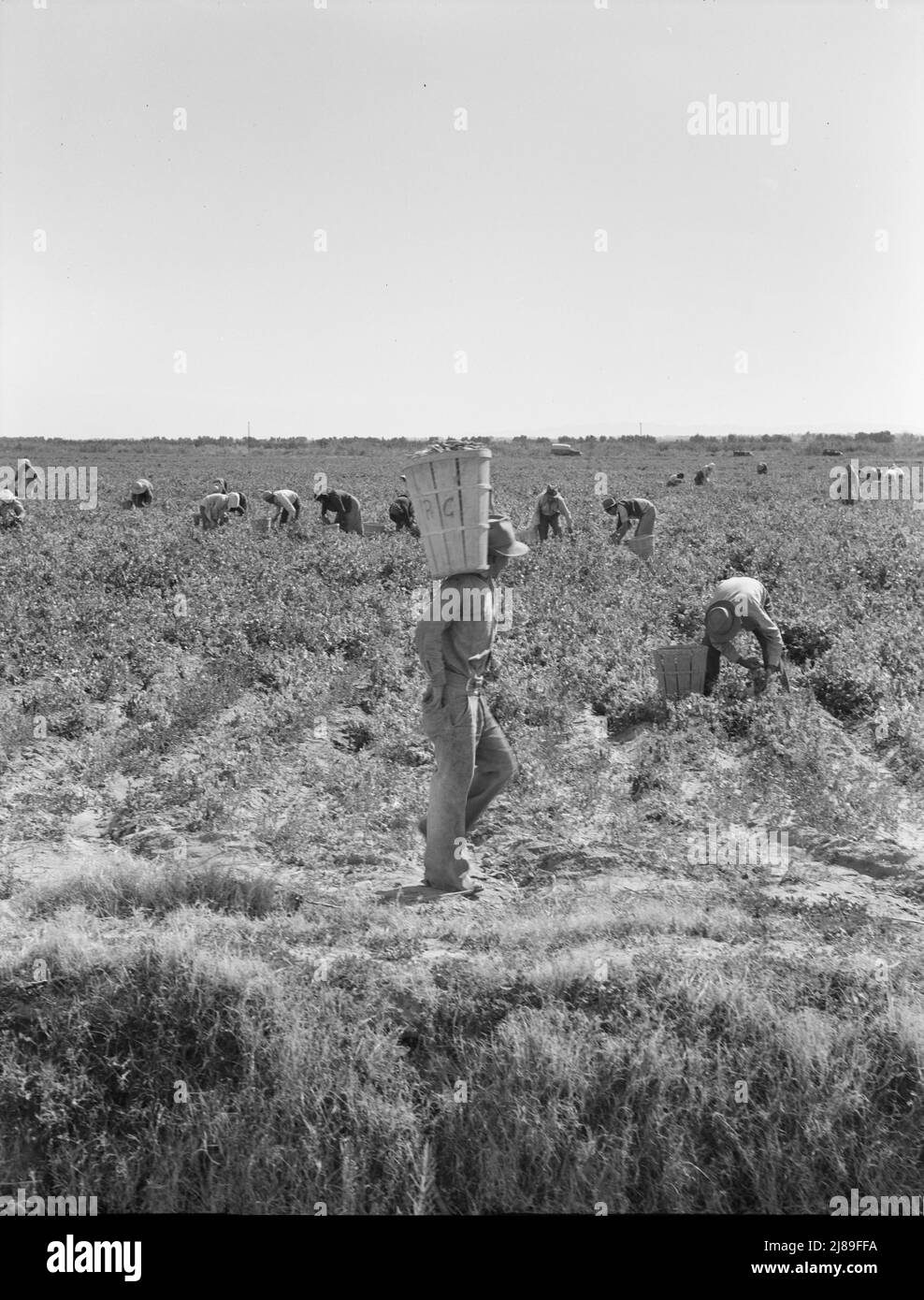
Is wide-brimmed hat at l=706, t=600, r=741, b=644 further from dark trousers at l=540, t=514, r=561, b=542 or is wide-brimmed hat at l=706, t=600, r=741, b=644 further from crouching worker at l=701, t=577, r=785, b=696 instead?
dark trousers at l=540, t=514, r=561, b=542

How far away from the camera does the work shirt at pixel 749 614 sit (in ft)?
29.2

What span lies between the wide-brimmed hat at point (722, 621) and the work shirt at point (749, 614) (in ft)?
0.14

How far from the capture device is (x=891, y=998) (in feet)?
14.5

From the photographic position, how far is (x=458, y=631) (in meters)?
5.70

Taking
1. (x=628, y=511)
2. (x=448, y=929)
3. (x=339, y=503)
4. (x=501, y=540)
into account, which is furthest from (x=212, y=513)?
(x=448, y=929)

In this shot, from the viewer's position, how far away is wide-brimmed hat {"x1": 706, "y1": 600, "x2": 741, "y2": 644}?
8867 millimetres

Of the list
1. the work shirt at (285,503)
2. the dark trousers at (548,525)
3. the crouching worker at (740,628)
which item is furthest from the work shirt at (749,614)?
the work shirt at (285,503)

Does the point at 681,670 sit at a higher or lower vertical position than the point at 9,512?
lower

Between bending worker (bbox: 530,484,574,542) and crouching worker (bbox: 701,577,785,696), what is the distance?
854cm

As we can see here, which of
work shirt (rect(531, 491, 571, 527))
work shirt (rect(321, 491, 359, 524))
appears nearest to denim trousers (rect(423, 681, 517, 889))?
work shirt (rect(531, 491, 571, 527))

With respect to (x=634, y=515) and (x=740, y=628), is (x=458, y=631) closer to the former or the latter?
(x=740, y=628)

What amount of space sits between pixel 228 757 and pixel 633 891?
3.38 metres

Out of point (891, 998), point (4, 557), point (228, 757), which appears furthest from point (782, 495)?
point (891, 998)

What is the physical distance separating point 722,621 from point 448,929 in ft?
14.9
